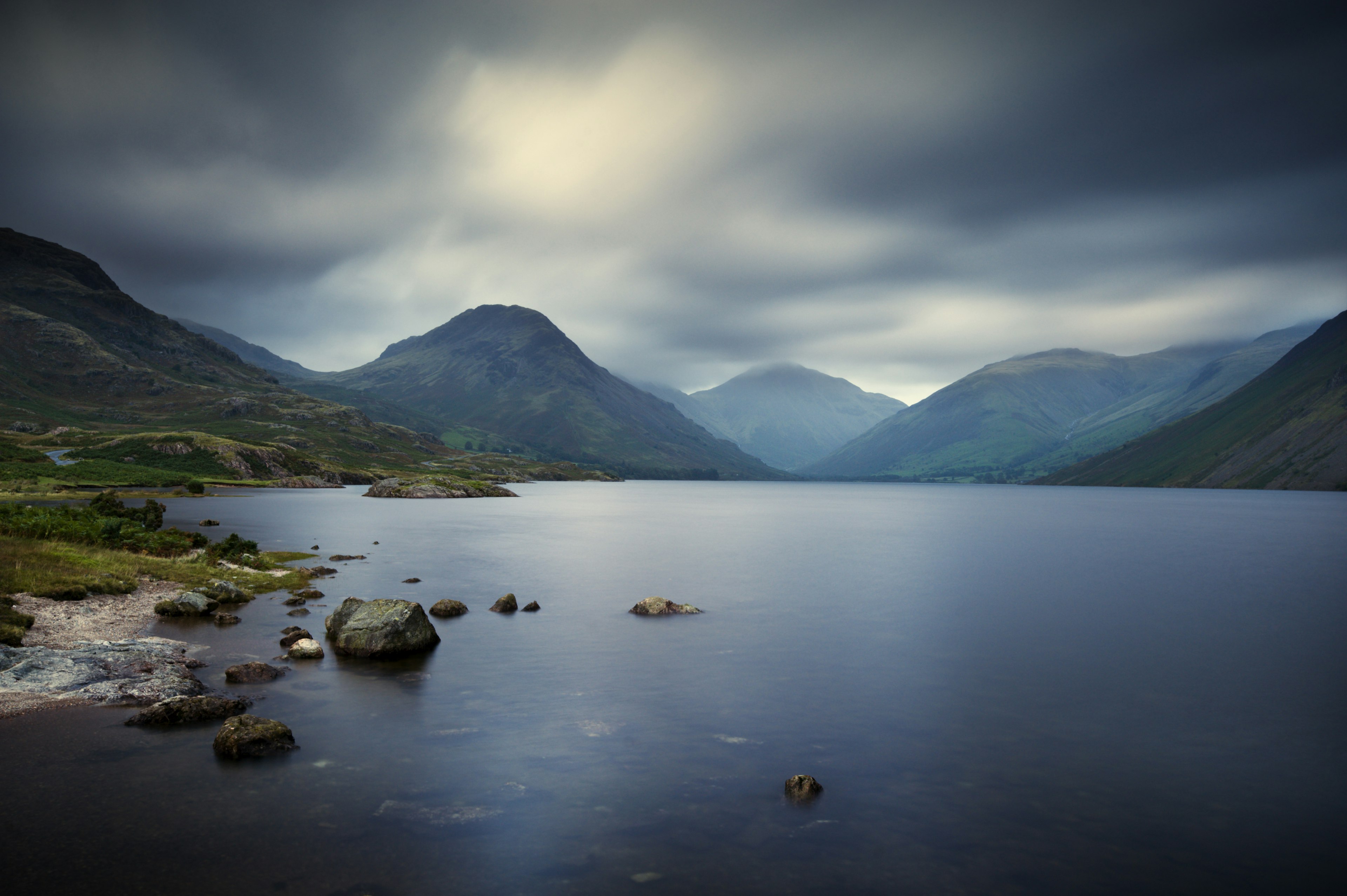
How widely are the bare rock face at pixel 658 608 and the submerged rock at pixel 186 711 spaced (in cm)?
2399

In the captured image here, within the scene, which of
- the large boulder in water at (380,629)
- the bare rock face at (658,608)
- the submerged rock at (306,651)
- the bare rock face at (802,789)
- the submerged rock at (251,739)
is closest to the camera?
the bare rock face at (802,789)

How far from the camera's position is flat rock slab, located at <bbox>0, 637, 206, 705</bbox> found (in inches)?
A: 814

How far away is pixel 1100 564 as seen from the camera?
70375 millimetres

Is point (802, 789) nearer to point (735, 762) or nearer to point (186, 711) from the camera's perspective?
point (735, 762)

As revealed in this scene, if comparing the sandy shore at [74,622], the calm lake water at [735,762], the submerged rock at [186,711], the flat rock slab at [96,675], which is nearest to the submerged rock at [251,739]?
the calm lake water at [735,762]

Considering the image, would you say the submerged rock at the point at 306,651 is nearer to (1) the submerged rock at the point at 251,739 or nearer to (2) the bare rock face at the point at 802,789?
(1) the submerged rock at the point at 251,739

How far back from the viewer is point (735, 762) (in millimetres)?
19062

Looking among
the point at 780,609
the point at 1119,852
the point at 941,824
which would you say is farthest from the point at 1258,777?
the point at 780,609

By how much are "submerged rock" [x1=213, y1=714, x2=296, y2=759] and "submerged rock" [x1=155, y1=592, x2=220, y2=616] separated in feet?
62.3

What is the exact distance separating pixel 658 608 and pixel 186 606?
25454mm

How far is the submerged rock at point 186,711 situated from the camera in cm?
1931

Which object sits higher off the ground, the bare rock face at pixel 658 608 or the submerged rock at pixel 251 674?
the submerged rock at pixel 251 674

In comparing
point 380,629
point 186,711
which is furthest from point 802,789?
point 380,629

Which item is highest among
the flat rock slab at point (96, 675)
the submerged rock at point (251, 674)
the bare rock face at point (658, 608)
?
the flat rock slab at point (96, 675)
